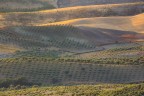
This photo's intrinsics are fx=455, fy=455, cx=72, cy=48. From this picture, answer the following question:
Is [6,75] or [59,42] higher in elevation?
[6,75]

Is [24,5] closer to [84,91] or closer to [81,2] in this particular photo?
[81,2]

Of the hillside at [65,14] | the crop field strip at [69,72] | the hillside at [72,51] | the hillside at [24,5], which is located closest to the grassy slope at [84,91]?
the hillside at [72,51]

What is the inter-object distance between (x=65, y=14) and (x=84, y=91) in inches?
1399

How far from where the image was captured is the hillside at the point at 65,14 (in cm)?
5741

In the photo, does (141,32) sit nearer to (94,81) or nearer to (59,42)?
(59,42)

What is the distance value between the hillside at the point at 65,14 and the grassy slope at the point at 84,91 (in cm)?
2811

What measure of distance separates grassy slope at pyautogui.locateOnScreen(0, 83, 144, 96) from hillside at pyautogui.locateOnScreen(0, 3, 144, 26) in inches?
1107

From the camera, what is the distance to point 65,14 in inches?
2424

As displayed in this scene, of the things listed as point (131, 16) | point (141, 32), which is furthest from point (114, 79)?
point (131, 16)

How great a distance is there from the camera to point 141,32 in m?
52.4

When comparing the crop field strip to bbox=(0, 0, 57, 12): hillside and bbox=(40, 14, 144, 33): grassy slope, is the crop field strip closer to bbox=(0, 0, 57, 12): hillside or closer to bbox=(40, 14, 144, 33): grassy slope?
bbox=(40, 14, 144, 33): grassy slope

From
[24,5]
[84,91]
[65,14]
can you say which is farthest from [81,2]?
[84,91]

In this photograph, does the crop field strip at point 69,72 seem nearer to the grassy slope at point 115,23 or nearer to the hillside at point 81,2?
the grassy slope at point 115,23

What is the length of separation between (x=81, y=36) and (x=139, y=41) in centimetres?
629
